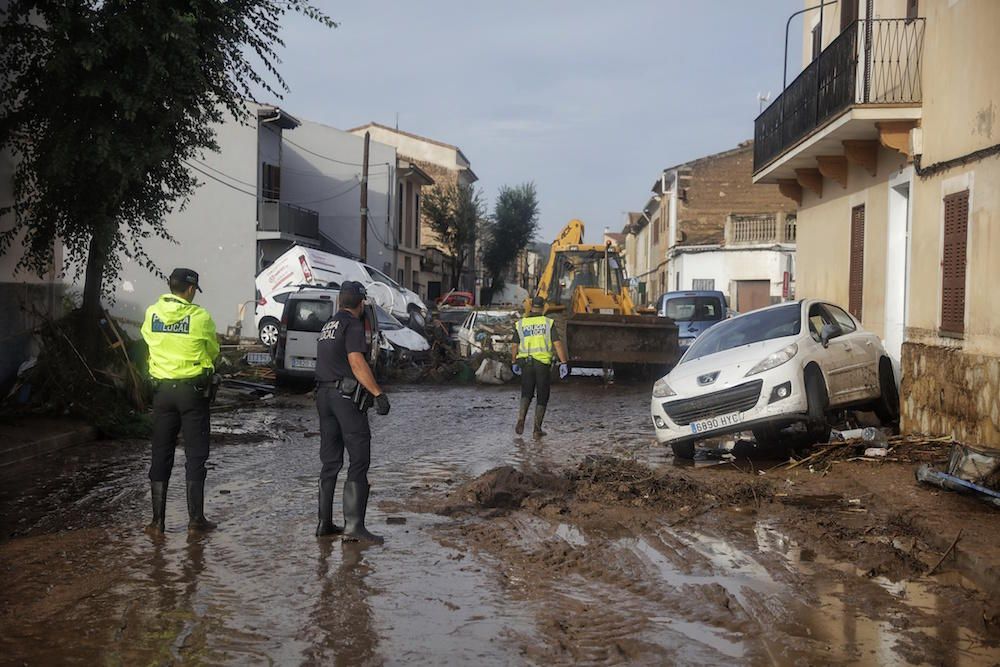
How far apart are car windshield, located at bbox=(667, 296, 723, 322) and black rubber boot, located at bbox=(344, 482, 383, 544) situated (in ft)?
63.6

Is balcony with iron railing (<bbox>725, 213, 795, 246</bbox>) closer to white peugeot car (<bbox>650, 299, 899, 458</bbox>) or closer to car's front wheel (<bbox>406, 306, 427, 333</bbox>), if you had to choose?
car's front wheel (<bbox>406, 306, 427, 333</bbox>)

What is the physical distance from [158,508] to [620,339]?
50.7 feet

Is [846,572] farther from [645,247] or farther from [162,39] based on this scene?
[645,247]

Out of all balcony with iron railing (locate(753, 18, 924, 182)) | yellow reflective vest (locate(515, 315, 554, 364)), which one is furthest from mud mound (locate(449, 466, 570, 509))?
balcony with iron railing (locate(753, 18, 924, 182))

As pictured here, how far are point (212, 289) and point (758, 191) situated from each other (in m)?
27.5

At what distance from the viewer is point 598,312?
950 inches

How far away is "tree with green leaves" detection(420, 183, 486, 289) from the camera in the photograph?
199 ft

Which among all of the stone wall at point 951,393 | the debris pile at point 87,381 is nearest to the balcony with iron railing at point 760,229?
the stone wall at point 951,393

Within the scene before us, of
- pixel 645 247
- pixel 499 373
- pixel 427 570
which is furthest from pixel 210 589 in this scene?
pixel 645 247

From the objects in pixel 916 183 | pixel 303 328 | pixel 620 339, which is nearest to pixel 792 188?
pixel 620 339

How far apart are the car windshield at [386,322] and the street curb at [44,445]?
1202 centimetres

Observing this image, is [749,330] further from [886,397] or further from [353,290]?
[353,290]

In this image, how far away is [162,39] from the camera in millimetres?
12180

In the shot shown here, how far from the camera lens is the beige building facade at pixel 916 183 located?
10.4 m
